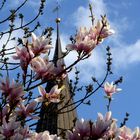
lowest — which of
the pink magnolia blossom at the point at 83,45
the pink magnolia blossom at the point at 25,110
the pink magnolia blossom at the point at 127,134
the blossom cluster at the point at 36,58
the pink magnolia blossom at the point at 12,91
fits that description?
the pink magnolia blossom at the point at 127,134

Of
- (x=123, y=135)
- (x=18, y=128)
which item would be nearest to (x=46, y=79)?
(x=18, y=128)

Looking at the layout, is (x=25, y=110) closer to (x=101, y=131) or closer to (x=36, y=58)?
A: (x=36, y=58)

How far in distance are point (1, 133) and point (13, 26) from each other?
2.83 meters

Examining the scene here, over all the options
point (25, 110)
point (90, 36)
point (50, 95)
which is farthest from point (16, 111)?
point (90, 36)

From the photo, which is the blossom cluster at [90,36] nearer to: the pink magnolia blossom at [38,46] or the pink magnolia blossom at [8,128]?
the pink magnolia blossom at [38,46]

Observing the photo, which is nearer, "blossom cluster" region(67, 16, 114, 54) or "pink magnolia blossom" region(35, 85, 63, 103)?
"pink magnolia blossom" region(35, 85, 63, 103)

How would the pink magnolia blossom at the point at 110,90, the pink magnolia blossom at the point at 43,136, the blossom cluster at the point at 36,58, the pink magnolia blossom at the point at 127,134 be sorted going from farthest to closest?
the pink magnolia blossom at the point at 110,90 < the blossom cluster at the point at 36,58 < the pink magnolia blossom at the point at 127,134 < the pink magnolia blossom at the point at 43,136

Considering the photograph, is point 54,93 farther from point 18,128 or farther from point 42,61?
point 18,128

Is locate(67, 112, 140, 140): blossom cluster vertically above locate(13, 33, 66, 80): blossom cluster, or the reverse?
locate(13, 33, 66, 80): blossom cluster

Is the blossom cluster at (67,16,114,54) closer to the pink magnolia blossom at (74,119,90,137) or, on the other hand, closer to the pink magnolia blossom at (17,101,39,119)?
the pink magnolia blossom at (17,101,39,119)

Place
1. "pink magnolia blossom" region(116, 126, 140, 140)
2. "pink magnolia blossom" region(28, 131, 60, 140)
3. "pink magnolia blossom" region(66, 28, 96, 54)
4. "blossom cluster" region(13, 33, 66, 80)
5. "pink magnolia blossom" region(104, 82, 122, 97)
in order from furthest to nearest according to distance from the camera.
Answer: "pink magnolia blossom" region(104, 82, 122, 97) → "pink magnolia blossom" region(66, 28, 96, 54) → "blossom cluster" region(13, 33, 66, 80) → "pink magnolia blossom" region(116, 126, 140, 140) → "pink magnolia blossom" region(28, 131, 60, 140)

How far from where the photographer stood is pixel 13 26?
17.3 feet

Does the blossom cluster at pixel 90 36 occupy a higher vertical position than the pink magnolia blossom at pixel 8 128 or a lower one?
Result: higher

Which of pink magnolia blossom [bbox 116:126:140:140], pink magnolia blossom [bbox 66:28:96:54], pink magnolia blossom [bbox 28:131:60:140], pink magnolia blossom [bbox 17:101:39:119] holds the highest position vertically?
pink magnolia blossom [bbox 66:28:96:54]
